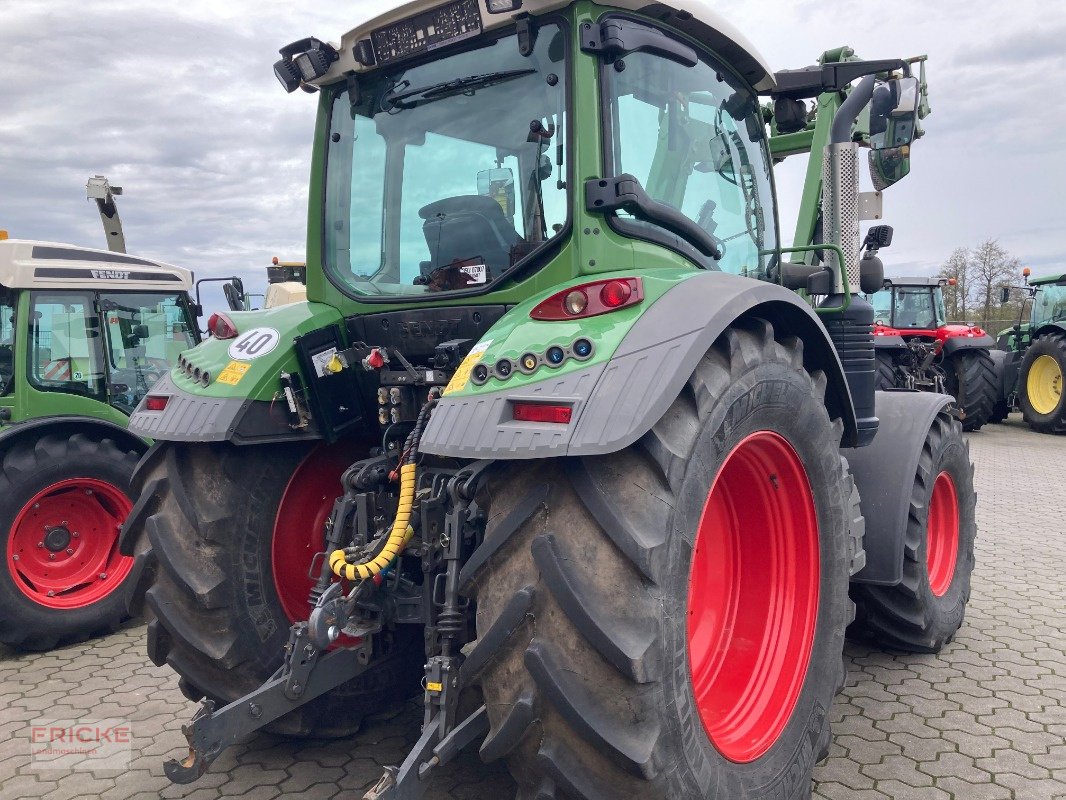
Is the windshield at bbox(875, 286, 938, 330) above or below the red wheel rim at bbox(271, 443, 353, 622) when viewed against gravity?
above

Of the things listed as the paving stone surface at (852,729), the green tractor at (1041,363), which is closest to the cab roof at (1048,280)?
the green tractor at (1041,363)

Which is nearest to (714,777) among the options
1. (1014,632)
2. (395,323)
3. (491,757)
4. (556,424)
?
(491,757)

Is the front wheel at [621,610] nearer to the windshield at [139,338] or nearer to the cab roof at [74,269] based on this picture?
the windshield at [139,338]

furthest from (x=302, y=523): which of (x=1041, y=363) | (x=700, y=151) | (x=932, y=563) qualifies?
(x=1041, y=363)

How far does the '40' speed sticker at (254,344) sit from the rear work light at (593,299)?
3.90 feet

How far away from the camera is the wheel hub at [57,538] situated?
494cm

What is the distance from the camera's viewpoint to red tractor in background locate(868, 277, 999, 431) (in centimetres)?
1244

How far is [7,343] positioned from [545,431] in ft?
15.5

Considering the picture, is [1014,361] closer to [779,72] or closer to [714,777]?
[779,72]

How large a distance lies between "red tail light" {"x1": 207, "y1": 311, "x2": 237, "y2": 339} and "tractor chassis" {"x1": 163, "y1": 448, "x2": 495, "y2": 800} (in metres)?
0.79

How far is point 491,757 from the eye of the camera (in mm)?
1879

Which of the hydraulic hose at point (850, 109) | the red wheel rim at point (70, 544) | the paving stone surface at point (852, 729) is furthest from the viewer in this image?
the red wheel rim at point (70, 544)

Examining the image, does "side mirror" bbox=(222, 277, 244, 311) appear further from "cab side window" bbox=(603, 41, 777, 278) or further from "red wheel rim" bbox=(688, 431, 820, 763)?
"red wheel rim" bbox=(688, 431, 820, 763)

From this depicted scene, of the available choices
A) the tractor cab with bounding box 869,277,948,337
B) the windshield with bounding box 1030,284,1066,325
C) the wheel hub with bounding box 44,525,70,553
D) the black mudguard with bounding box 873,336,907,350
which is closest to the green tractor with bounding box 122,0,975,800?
the wheel hub with bounding box 44,525,70,553
